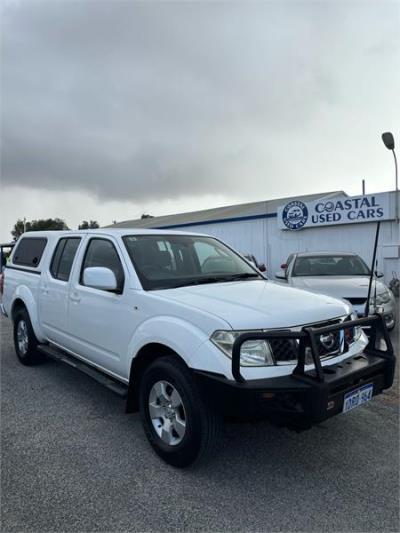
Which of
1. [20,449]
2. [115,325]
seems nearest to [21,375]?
[20,449]

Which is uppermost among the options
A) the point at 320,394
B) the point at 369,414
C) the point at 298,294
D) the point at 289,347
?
the point at 298,294

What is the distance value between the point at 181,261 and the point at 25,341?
118 inches

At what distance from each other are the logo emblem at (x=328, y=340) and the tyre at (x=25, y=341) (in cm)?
397

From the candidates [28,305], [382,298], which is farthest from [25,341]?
[382,298]

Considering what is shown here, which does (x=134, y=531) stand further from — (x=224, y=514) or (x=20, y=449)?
(x=20, y=449)

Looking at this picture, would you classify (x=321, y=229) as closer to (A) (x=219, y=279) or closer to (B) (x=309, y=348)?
(A) (x=219, y=279)

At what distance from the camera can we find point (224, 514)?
2.49 m

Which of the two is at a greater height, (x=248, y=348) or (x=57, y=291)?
(x=57, y=291)

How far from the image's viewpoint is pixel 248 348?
8.85 ft

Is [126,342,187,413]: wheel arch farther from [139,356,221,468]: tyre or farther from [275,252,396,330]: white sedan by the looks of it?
[275,252,396,330]: white sedan

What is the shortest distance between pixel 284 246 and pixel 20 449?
1335 centimetres

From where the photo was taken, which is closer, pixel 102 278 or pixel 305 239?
pixel 102 278

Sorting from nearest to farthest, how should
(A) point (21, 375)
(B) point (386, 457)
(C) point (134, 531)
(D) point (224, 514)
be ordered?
(C) point (134, 531), (D) point (224, 514), (B) point (386, 457), (A) point (21, 375)

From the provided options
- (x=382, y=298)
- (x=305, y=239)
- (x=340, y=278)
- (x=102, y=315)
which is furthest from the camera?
(x=305, y=239)
